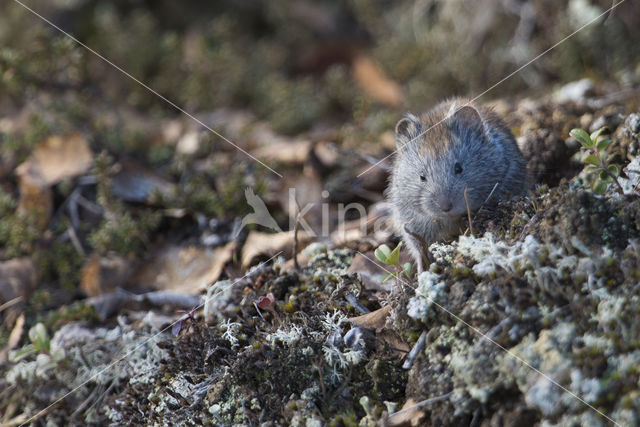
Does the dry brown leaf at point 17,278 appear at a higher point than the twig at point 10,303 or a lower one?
higher

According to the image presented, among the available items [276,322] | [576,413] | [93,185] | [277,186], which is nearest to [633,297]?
[576,413]

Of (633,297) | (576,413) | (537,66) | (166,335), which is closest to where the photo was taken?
(576,413)

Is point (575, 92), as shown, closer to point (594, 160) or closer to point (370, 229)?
point (370, 229)

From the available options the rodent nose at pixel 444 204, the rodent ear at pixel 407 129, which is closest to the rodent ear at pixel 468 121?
the rodent ear at pixel 407 129

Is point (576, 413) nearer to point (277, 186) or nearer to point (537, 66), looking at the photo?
point (277, 186)

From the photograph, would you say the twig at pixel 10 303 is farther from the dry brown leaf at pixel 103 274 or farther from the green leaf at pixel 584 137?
the green leaf at pixel 584 137

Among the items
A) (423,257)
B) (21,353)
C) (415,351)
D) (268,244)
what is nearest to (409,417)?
(415,351)

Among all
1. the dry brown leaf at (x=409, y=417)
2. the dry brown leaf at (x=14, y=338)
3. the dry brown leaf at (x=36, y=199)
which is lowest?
the dry brown leaf at (x=409, y=417)

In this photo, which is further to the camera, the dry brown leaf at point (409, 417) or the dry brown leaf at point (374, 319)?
the dry brown leaf at point (374, 319)
